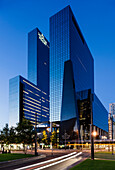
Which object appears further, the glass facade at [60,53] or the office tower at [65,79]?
the glass facade at [60,53]

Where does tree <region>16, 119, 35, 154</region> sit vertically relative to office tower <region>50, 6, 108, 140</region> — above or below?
below

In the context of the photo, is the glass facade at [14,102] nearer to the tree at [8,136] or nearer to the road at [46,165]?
the tree at [8,136]

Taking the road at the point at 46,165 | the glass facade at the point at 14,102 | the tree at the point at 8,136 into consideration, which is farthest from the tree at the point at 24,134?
the glass facade at the point at 14,102

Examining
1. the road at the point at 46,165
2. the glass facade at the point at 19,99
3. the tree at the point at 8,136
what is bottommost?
the tree at the point at 8,136

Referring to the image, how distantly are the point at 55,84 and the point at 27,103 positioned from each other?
5380cm

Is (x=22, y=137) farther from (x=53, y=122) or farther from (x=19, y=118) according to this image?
(x=19, y=118)

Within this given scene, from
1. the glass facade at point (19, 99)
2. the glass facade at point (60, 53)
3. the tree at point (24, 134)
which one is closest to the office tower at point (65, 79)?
the glass facade at point (60, 53)

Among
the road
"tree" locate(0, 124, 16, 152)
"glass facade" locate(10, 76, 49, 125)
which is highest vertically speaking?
"glass facade" locate(10, 76, 49, 125)

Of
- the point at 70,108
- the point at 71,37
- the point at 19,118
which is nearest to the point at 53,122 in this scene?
the point at 70,108

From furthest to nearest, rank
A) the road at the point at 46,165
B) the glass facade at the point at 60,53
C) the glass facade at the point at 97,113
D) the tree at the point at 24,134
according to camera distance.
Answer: the glass facade at the point at 97,113
the glass facade at the point at 60,53
the tree at the point at 24,134
the road at the point at 46,165

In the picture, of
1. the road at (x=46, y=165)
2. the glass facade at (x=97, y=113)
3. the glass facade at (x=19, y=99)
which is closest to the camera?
the road at (x=46, y=165)

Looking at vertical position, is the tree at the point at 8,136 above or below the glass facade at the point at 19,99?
below

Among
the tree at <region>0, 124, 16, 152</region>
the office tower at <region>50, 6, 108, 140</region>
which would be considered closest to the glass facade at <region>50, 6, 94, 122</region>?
the office tower at <region>50, 6, 108, 140</region>

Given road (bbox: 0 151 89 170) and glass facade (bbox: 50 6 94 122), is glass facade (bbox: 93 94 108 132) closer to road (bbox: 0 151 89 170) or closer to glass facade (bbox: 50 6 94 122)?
glass facade (bbox: 50 6 94 122)
